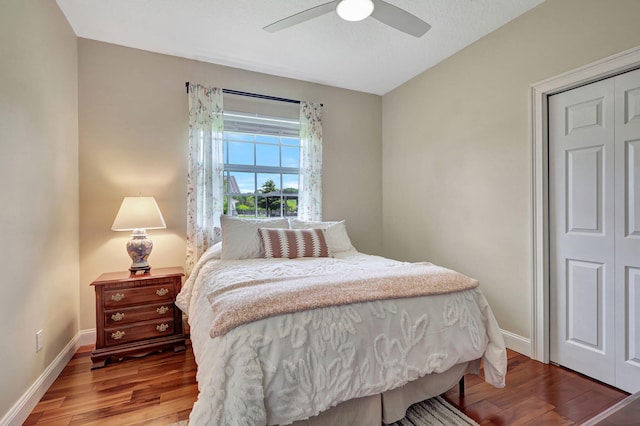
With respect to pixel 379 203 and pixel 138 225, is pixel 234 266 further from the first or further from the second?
pixel 379 203

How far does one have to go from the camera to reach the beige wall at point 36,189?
5.08 ft

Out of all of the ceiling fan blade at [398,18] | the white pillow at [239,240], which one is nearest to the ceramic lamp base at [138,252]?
the white pillow at [239,240]

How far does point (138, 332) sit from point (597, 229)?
136 inches

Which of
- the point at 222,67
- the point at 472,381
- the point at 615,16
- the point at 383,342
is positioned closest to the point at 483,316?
the point at 472,381

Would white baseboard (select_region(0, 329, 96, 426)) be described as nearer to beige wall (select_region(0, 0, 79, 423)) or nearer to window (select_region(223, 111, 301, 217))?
beige wall (select_region(0, 0, 79, 423))

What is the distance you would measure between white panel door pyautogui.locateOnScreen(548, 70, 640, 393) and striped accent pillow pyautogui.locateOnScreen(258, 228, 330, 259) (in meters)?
1.83

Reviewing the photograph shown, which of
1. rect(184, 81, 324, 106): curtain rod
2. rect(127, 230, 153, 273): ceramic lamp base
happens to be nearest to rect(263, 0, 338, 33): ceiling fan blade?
rect(184, 81, 324, 106): curtain rod

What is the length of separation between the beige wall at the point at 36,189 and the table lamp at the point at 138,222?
0.40 metres

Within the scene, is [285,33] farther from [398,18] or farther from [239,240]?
[239,240]

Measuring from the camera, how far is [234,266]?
2146 millimetres

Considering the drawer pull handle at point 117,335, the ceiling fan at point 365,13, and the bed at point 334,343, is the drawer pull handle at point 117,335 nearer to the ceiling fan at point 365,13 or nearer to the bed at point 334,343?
the bed at point 334,343

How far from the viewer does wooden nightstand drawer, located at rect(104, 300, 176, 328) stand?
226 centimetres

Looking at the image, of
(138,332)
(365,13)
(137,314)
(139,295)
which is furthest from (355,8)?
(138,332)

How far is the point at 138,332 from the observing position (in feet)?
7.70
